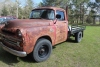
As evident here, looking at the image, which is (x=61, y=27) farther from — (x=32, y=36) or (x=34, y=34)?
(x=32, y=36)

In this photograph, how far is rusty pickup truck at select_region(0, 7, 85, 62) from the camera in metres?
4.22

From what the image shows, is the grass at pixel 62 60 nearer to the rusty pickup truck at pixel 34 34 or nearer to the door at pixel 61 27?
the rusty pickup truck at pixel 34 34

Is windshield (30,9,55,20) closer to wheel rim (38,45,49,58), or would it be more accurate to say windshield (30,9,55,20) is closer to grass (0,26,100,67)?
wheel rim (38,45,49,58)

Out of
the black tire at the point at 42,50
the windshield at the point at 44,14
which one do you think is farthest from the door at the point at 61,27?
the black tire at the point at 42,50

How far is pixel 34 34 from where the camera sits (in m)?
4.42

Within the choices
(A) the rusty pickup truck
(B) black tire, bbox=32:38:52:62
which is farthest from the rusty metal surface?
(B) black tire, bbox=32:38:52:62

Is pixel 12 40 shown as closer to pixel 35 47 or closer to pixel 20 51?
pixel 20 51

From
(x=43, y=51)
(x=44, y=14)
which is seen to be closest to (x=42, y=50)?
(x=43, y=51)

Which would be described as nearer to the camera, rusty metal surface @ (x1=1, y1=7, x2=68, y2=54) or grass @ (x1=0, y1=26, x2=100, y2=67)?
rusty metal surface @ (x1=1, y1=7, x2=68, y2=54)

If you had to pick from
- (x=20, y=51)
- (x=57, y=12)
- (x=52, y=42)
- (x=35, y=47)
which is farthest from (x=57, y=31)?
(x=20, y=51)

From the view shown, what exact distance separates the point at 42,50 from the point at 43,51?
8 cm

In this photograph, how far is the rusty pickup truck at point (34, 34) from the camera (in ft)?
13.8

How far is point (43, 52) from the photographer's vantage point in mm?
5066

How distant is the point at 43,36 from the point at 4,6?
47.2 m
